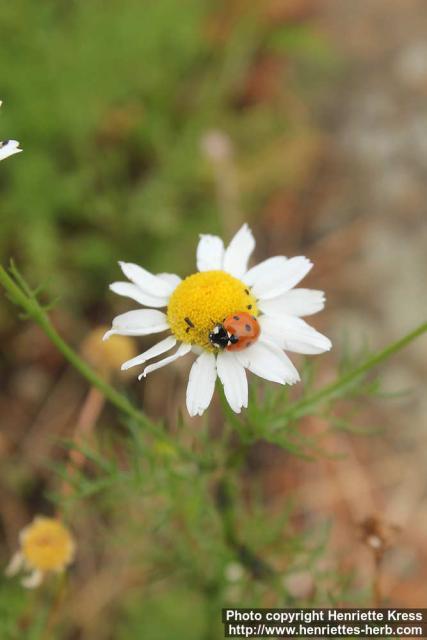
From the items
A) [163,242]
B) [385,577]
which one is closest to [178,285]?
[385,577]

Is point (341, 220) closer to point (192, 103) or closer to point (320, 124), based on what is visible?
point (320, 124)

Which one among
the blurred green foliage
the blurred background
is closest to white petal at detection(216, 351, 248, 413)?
the blurred background

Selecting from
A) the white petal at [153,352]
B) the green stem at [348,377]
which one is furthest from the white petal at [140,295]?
the green stem at [348,377]

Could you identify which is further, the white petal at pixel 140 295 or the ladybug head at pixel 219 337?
the white petal at pixel 140 295

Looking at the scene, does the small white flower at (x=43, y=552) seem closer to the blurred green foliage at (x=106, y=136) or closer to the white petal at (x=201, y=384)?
the white petal at (x=201, y=384)

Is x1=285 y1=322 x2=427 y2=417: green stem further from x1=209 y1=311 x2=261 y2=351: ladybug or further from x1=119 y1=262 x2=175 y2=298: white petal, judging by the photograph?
x1=119 y1=262 x2=175 y2=298: white petal

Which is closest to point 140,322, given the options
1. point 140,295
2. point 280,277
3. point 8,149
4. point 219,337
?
point 140,295

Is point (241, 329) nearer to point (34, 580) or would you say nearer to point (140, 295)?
point (140, 295)

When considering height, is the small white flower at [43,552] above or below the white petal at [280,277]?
below
